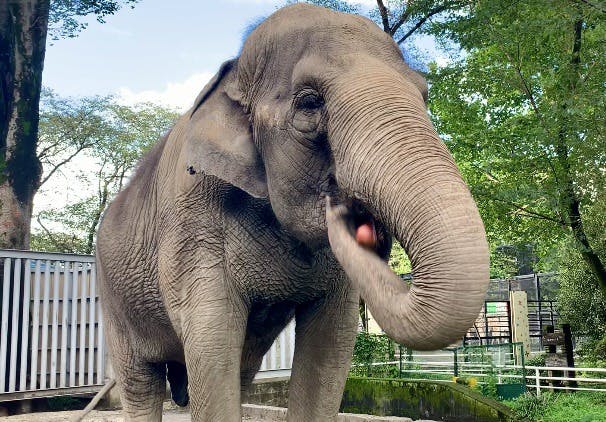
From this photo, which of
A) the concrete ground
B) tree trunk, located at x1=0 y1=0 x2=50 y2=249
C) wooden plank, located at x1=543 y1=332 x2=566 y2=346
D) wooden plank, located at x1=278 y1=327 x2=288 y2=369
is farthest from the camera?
wooden plank, located at x1=543 y1=332 x2=566 y2=346

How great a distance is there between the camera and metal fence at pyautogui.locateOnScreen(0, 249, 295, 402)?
30.1ft

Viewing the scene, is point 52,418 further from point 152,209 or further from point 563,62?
Result: point 563,62

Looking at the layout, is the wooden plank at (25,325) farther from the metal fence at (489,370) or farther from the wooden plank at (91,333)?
the metal fence at (489,370)

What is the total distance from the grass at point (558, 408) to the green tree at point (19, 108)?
29.1ft

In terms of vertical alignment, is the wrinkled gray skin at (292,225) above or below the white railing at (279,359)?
above

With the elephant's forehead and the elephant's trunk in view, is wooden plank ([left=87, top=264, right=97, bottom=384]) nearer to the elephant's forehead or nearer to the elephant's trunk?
the elephant's forehead

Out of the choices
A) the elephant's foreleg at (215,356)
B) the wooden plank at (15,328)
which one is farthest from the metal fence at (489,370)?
the elephant's foreleg at (215,356)

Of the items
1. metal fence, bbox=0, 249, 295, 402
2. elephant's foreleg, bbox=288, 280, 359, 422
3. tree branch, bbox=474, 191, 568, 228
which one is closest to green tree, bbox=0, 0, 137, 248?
metal fence, bbox=0, 249, 295, 402

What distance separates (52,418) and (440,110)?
962cm

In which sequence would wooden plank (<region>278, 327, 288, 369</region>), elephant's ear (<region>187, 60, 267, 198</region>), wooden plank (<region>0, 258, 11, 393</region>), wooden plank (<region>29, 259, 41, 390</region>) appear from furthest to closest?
1. wooden plank (<region>278, 327, 288, 369</region>)
2. wooden plank (<region>29, 259, 41, 390</region>)
3. wooden plank (<region>0, 258, 11, 393</region>)
4. elephant's ear (<region>187, 60, 267, 198</region>)

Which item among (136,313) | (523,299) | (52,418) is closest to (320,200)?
(136,313)

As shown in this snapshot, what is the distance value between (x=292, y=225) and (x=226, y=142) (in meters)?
0.44

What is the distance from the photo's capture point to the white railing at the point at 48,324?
30.1 ft

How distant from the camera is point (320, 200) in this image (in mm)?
2227
